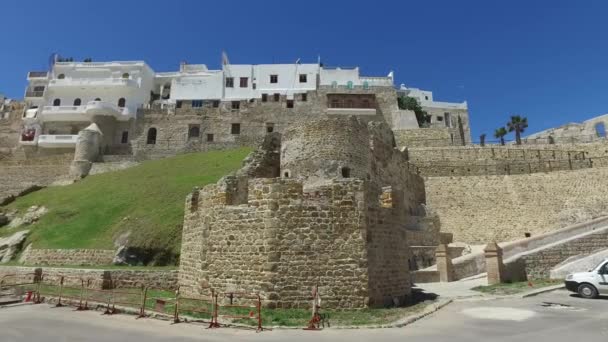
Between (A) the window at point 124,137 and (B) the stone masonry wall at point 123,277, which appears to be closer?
(B) the stone masonry wall at point 123,277

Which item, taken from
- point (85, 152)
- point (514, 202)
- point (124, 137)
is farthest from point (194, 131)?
point (514, 202)

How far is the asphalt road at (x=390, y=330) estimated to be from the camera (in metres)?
7.82

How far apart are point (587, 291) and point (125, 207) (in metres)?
23.2

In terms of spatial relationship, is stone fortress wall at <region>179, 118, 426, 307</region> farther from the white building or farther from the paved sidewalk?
the white building

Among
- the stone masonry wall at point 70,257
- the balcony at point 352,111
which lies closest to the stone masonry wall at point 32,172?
the stone masonry wall at point 70,257

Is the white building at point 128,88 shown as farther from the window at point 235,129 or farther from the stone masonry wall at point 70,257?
the stone masonry wall at point 70,257

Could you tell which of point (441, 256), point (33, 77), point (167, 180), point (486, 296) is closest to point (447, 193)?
point (441, 256)

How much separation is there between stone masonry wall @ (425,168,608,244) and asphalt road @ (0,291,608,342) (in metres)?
18.5

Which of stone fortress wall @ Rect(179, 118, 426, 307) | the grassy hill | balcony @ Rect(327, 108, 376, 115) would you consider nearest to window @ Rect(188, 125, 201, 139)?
the grassy hill

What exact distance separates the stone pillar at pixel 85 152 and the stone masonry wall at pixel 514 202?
32499 millimetres

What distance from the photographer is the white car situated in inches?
513

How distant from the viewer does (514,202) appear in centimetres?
3042

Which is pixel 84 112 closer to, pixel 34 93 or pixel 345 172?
pixel 34 93

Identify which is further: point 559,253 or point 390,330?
point 559,253
